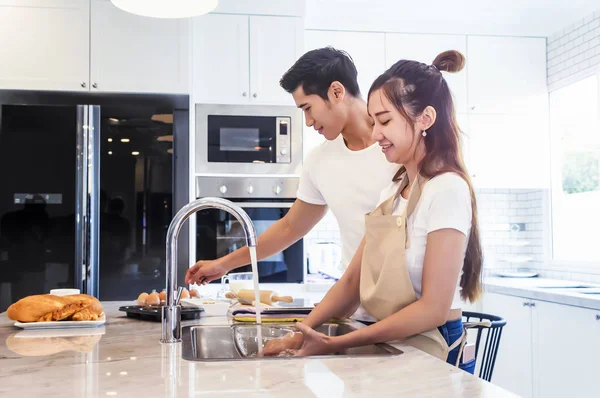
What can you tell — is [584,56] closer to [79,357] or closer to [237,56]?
[237,56]

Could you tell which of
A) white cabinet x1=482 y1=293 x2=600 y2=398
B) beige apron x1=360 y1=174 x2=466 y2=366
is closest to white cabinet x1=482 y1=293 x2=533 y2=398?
white cabinet x1=482 y1=293 x2=600 y2=398

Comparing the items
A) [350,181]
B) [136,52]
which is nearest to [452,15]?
[136,52]

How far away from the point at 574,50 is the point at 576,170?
2.62 ft

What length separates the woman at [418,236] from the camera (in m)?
1.31

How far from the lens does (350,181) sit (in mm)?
1960

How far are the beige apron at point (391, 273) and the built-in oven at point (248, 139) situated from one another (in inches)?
→ 88.5

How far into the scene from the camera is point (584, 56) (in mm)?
4152

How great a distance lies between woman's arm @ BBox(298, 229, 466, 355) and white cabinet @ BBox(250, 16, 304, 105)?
252 cm

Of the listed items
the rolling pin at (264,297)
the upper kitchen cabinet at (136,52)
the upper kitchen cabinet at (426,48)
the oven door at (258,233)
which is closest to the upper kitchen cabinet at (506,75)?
the upper kitchen cabinet at (426,48)

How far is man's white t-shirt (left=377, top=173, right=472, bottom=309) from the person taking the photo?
133 centimetres

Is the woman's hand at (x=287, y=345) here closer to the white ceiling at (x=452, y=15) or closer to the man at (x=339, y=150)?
the man at (x=339, y=150)

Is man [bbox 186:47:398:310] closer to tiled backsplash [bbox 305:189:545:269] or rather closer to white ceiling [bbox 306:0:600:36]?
white ceiling [bbox 306:0:600:36]

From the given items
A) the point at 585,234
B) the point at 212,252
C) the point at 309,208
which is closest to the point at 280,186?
the point at 212,252

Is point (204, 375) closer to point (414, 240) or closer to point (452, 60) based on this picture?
point (414, 240)
